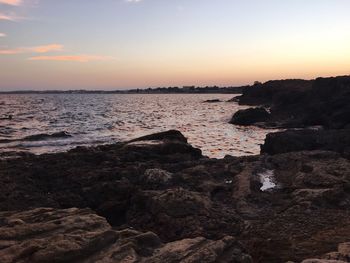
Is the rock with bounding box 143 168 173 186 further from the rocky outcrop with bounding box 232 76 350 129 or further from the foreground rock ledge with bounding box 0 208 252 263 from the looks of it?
the rocky outcrop with bounding box 232 76 350 129

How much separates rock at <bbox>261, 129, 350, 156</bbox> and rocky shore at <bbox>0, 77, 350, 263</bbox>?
0.25 ft

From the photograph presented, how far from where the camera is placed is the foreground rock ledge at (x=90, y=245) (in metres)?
5.75

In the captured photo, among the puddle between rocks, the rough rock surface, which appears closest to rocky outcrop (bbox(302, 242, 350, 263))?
the rough rock surface

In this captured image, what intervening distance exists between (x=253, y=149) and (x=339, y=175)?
12209mm

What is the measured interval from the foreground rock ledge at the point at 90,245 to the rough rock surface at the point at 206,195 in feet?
5.46

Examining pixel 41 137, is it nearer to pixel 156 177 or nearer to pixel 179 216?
pixel 156 177

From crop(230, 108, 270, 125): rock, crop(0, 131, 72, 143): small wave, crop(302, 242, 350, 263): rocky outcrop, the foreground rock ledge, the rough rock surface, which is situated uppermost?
the foreground rock ledge

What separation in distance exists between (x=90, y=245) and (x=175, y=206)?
3479 mm

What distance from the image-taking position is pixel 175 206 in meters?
9.33

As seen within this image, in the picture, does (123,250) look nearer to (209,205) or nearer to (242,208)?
(209,205)

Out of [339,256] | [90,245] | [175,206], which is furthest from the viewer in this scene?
[175,206]

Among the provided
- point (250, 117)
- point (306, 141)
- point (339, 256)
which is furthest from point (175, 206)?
point (250, 117)

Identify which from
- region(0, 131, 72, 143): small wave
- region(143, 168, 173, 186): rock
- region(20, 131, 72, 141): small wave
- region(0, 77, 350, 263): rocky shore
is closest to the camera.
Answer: region(0, 77, 350, 263): rocky shore

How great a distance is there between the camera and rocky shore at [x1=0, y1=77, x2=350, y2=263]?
6195 mm
